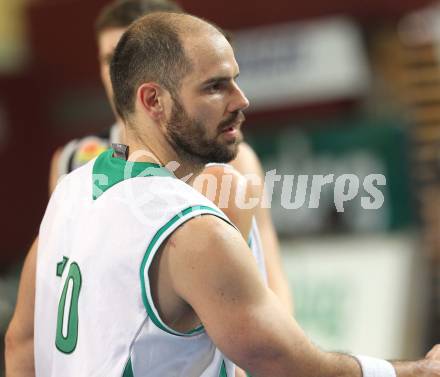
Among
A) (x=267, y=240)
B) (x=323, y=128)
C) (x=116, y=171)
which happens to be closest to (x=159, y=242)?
(x=116, y=171)

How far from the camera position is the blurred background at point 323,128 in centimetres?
750

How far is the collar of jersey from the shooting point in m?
2.73

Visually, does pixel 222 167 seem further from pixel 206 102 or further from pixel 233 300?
pixel 233 300

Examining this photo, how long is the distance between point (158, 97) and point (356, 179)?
5.62 meters

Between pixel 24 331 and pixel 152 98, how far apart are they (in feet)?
3.05

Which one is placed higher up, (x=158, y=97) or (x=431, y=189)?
(x=158, y=97)

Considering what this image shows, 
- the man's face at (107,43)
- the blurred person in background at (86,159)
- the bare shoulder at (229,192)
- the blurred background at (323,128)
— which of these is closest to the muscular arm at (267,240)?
the blurred person in background at (86,159)

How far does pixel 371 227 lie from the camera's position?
7.96m

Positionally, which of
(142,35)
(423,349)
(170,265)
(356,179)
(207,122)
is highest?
(142,35)

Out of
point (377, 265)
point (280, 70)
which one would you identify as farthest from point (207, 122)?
point (280, 70)

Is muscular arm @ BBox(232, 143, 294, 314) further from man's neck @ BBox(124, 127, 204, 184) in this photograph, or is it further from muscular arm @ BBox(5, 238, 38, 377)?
muscular arm @ BBox(5, 238, 38, 377)

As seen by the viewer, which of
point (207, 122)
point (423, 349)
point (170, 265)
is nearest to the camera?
point (170, 265)

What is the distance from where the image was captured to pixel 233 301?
2.47m

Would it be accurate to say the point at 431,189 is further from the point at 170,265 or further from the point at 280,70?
the point at 170,265
